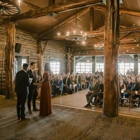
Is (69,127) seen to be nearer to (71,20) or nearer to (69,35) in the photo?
(69,35)

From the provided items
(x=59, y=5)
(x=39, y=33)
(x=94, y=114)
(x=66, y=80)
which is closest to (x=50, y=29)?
(x=39, y=33)

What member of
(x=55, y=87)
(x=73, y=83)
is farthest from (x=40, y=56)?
(x=55, y=87)

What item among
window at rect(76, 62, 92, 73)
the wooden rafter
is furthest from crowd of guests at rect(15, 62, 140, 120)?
window at rect(76, 62, 92, 73)

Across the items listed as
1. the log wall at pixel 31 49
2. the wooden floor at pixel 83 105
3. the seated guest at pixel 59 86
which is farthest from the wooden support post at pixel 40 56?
the wooden floor at pixel 83 105

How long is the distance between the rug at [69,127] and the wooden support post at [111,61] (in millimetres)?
372

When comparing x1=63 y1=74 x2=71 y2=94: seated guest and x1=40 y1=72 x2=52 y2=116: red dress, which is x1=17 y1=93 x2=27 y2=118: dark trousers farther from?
x1=63 y1=74 x2=71 y2=94: seated guest

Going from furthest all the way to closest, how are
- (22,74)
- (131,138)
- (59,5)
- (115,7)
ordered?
(59,5) → (115,7) → (22,74) → (131,138)

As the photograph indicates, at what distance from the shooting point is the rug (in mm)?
3109

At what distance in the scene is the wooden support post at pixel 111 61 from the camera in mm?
4355

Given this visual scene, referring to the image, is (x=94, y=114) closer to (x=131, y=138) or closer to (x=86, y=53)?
(x=131, y=138)

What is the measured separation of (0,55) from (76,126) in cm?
653

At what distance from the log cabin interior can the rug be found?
0.58m

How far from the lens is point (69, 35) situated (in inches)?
301

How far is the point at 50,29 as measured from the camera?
35.5 ft
